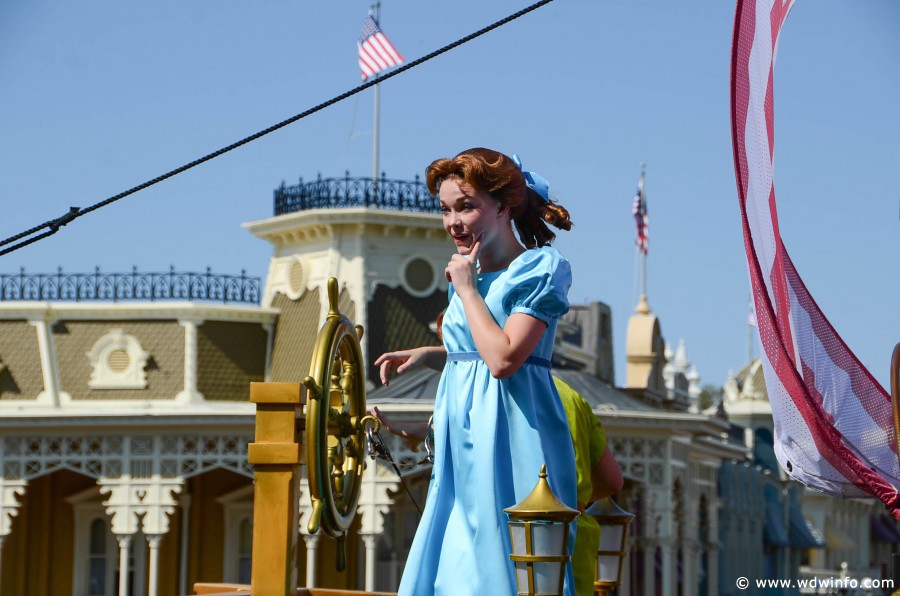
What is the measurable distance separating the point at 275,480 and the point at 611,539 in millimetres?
1970

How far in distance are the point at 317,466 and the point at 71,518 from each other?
22.5 metres

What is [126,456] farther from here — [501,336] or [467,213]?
[501,336]

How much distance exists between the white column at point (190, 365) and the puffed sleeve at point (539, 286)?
2190 centimetres

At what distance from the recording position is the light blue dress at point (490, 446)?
411cm

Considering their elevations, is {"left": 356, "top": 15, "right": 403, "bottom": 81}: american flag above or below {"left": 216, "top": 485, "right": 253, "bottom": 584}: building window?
above

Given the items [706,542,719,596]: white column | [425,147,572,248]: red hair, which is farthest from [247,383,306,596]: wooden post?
[706,542,719,596]: white column

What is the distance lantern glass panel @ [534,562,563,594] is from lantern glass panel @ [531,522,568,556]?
4 centimetres

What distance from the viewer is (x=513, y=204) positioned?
4406 mm

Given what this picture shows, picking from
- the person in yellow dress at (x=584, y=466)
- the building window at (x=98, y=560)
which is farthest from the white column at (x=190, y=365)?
the person in yellow dress at (x=584, y=466)

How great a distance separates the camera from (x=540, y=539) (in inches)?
161

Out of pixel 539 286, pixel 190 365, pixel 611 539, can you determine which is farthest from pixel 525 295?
pixel 190 365

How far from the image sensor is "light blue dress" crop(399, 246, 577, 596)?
411cm

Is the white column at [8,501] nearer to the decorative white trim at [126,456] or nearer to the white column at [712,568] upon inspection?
the decorative white trim at [126,456]

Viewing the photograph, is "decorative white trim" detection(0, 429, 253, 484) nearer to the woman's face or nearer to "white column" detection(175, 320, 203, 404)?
"white column" detection(175, 320, 203, 404)
